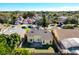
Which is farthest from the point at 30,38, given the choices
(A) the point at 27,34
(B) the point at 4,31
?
(B) the point at 4,31

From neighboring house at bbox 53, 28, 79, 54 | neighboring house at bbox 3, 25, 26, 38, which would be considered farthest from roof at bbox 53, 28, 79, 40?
neighboring house at bbox 3, 25, 26, 38

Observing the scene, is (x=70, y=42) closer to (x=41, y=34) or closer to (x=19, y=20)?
(x=41, y=34)

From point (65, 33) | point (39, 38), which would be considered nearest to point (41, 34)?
point (39, 38)

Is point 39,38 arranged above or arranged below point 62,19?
below

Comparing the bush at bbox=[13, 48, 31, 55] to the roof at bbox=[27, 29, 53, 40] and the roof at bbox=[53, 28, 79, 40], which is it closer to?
the roof at bbox=[27, 29, 53, 40]

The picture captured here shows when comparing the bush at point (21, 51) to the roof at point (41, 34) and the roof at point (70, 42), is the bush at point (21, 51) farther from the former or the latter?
the roof at point (70, 42)
